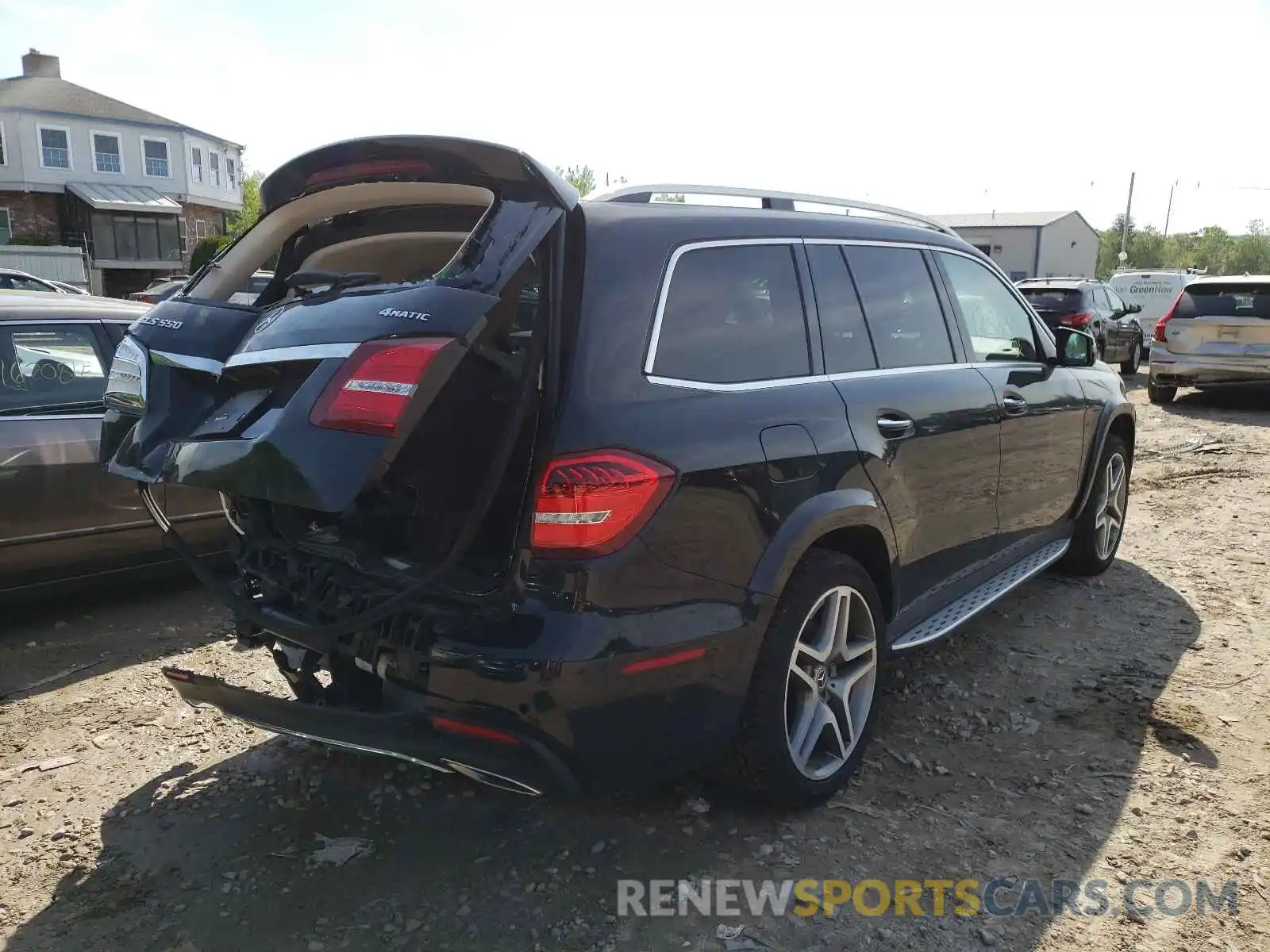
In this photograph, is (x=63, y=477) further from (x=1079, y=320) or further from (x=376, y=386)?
(x=1079, y=320)

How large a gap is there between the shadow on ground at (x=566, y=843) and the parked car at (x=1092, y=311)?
11.2 m

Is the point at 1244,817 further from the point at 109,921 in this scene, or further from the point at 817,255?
the point at 109,921

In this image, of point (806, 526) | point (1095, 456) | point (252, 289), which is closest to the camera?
point (806, 526)

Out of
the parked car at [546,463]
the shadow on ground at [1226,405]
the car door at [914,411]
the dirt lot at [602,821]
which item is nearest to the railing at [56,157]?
the shadow on ground at [1226,405]

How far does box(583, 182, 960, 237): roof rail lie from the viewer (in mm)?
2889

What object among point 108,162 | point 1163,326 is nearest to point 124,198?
point 108,162

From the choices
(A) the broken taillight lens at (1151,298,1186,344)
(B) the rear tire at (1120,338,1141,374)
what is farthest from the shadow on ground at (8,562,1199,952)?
(B) the rear tire at (1120,338,1141,374)

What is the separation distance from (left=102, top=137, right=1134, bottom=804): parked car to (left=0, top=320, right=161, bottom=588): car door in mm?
1672

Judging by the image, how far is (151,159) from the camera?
148ft

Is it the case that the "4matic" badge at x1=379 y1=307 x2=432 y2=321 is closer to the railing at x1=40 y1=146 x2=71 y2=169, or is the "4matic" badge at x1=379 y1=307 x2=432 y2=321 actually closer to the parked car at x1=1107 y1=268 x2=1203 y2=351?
the parked car at x1=1107 y1=268 x2=1203 y2=351

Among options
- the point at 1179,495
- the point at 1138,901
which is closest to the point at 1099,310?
the point at 1179,495

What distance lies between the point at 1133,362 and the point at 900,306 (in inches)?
608

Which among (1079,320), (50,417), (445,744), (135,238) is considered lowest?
(445,744)

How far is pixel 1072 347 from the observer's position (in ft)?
15.9
